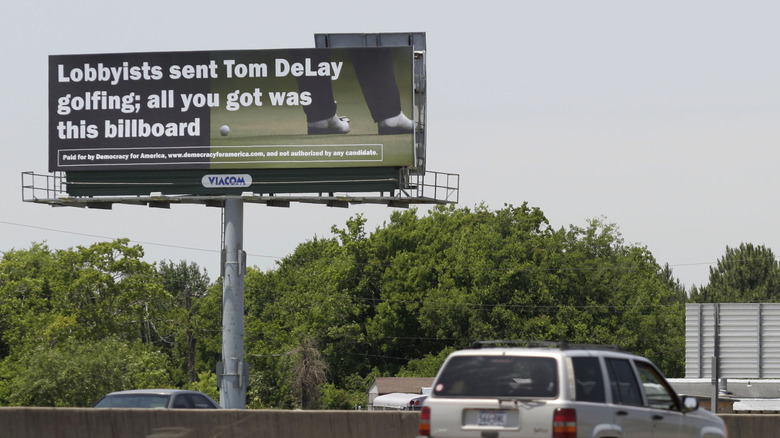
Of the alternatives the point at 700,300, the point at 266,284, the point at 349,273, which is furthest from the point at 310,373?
the point at 700,300

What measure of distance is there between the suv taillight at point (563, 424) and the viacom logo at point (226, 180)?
116 ft

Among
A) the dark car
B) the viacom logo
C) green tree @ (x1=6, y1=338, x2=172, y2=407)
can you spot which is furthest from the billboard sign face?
the dark car

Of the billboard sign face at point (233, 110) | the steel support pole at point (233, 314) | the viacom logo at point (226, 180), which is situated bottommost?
the steel support pole at point (233, 314)

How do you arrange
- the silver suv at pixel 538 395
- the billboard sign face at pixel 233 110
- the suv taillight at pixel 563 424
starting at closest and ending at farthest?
1. the suv taillight at pixel 563 424
2. the silver suv at pixel 538 395
3. the billboard sign face at pixel 233 110

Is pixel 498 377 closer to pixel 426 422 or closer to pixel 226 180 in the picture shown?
pixel 426 422

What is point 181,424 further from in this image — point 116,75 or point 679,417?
point 116,75

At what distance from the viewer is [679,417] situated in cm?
1355

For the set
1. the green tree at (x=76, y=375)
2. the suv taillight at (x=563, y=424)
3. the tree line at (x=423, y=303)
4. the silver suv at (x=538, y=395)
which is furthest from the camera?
the tree line at (x=423, y=303)

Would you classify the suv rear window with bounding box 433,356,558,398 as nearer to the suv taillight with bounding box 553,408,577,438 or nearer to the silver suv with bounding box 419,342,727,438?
the silver suv with bounding box 419,342,727,438

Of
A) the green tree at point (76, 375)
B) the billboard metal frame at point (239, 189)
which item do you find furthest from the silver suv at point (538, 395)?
the green tree at point (76, 375)

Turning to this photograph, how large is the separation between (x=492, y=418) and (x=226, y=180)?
116ft

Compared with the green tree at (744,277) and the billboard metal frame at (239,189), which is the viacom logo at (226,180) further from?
the green tree at (744,277)

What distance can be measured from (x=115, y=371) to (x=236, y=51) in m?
24.6

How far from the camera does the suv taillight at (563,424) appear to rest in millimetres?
11617
